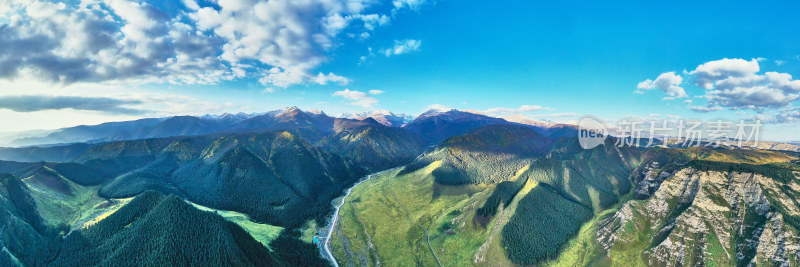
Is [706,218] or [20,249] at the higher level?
[706,218]

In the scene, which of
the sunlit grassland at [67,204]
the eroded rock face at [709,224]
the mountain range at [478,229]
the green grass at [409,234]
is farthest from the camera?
the sunlit grassland at [67,204]

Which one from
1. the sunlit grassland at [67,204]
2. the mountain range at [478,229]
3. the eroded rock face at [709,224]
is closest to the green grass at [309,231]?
the mountain range at [478,229]

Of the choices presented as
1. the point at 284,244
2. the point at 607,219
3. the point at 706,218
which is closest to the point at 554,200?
the point at 607,219

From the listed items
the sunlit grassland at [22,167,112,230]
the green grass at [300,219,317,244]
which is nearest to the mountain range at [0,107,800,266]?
the green grass at [300,219,317,244]

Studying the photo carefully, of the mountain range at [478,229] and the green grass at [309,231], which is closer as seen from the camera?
the mountain range at [478,229]

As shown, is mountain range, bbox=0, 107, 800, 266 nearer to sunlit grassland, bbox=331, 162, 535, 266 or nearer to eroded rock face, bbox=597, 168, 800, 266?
eroded rock face, bbox=597, 168, 800, 266

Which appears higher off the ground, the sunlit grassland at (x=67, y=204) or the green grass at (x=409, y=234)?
the sunlit grassland at (x=67, y=204)

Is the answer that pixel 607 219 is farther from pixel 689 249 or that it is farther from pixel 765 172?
pixel 765 172

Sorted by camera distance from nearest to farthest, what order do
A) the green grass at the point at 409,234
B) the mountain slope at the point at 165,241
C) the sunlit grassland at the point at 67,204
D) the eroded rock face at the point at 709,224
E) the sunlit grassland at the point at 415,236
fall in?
the eroded rock face at the point at 709,224
the mountain slope at the point at 165,241
the sunlit grassland at the point at 415,236
the green grass at the point at 409,234
the sunlit grassland at the point at 67,204

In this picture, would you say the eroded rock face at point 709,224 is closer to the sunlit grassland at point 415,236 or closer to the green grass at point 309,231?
the sunlit grassland at point 415,236
